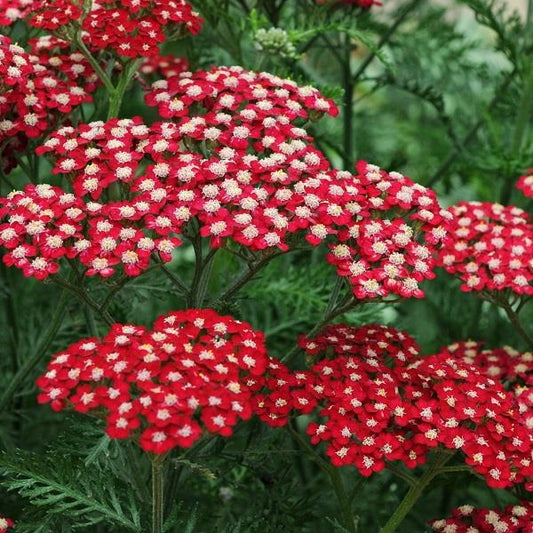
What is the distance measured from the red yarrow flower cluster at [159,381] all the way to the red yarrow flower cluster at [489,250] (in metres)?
0.61

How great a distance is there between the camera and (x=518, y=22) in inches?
97.0

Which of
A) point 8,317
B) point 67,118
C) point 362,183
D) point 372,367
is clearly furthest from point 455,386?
point 8,317

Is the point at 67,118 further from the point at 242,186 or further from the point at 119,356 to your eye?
the point at 119,356

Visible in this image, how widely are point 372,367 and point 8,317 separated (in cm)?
96

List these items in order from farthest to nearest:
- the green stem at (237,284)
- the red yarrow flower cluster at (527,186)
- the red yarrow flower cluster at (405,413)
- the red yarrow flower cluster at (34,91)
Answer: the red yarrow flower cluster at (527,186) → the red yarrow flower cluster at (34,91) → the green stem at (237,284) → the red yarrow flower cluster at (405,413)

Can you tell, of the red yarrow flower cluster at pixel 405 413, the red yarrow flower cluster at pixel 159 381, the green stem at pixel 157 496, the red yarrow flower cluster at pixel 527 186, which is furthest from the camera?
the red yarrow flower cluster at pixel 527 186

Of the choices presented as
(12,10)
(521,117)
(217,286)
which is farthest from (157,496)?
(521,117)

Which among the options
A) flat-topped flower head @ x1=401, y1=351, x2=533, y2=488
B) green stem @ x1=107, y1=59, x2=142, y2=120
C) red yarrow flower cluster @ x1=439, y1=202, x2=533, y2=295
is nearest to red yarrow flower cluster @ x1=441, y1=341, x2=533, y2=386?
red yarrow flower cluster @ x1=439, y1=202, x2=533, y2=295

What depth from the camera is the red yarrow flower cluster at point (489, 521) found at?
5.17 ft

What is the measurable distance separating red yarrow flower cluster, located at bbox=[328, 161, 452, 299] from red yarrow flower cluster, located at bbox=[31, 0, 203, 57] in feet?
1.46

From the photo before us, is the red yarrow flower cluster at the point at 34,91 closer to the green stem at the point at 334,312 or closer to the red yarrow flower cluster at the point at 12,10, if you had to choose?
the red yarrow flower cluster at the point at 12,10

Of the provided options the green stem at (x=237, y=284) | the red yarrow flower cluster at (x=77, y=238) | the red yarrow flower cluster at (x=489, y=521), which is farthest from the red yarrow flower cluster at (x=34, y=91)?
the red yarrow flower cluster at (x=489, y=521)

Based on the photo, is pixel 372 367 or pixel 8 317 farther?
pixel 8 317

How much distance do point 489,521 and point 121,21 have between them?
1134mm
